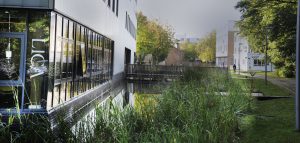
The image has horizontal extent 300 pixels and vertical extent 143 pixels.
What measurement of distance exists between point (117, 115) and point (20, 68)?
525cm

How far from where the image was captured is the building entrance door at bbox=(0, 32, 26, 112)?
1062cm

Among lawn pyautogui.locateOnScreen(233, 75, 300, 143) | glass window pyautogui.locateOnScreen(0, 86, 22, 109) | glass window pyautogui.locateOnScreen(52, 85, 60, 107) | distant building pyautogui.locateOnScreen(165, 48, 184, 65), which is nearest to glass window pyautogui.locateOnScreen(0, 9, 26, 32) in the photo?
glass window pyautogui.locateOnScreen(0, 86, 22, 109)

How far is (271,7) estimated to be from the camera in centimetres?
2377

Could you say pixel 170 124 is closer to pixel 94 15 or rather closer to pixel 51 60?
pixel 51 60

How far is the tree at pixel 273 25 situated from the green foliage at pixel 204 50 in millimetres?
51566

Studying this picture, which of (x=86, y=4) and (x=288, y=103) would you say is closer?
(x=288, y=103)

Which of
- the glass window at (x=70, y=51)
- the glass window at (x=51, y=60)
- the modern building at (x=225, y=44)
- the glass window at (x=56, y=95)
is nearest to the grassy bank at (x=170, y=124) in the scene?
the glass window at (x=51, y=60)

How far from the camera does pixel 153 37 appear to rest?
194 ft

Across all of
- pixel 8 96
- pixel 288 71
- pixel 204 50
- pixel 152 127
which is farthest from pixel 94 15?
pixel 204 50

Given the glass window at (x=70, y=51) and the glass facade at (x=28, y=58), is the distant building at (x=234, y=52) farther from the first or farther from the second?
the glass facade at (x=28, y=58)

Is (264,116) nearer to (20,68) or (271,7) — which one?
(20,68)

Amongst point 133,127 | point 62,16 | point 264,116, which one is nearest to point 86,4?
point 62,16

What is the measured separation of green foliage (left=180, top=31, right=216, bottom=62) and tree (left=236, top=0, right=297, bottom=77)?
51566 millimetres

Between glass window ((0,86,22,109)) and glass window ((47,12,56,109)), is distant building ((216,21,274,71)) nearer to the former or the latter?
glass window ((47,12,56,109))
